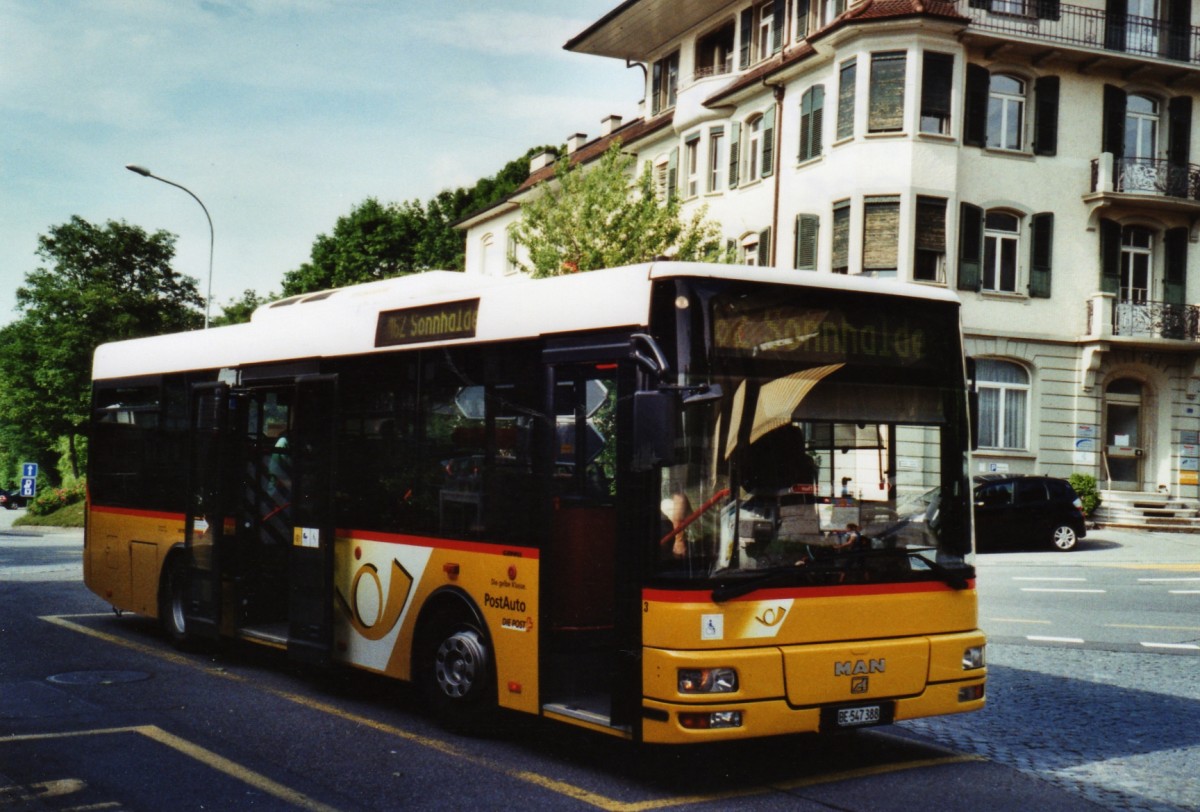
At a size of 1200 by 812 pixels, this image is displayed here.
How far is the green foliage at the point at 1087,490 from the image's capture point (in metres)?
32.0

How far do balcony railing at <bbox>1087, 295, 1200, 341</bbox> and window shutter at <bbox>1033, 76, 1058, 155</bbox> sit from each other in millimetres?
3891

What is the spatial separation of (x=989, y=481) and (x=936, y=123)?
897 cm

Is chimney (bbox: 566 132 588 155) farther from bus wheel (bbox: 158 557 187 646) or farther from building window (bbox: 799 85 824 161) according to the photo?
bus wheel (bbox: 158 557 187 646)

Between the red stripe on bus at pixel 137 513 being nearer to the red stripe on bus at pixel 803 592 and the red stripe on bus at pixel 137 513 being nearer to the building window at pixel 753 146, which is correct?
the red stripe on bus at pixel 803 592

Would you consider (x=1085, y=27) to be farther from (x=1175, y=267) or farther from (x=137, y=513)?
(x=137, y=513)

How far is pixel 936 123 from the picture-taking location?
31641mm

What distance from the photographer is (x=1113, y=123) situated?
33.8m

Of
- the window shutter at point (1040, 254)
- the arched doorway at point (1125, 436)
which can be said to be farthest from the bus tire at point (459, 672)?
the arched doorway at point (1125, 436)

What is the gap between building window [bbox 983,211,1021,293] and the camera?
32534 millimetres

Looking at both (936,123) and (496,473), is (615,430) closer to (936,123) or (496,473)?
(496,473)

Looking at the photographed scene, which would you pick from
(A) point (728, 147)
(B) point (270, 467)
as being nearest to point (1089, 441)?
(A) point (728, 147)

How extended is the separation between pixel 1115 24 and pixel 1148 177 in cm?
386

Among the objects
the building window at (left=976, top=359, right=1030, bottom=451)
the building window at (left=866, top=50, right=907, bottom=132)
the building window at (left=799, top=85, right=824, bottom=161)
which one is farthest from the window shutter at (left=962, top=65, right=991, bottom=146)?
the building window at (left=976, top=359, right=1030, bottom=451)

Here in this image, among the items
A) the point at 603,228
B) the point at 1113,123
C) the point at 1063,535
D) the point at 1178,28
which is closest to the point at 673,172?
the point at 603,228
